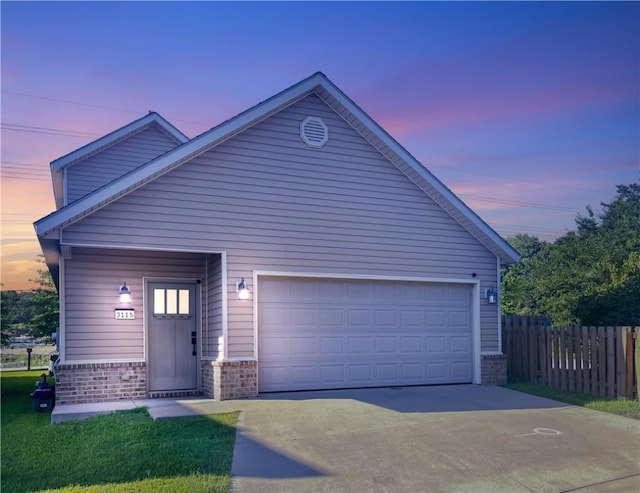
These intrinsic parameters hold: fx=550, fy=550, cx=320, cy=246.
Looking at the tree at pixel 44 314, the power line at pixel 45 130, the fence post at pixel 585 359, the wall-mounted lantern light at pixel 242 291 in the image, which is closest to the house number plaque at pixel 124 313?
the wall-mounted lantern light at pixel 242 291

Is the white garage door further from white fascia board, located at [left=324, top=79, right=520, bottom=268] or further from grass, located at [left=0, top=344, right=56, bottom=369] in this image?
grass, located at [left=0, top=344, right=56, bottom=369]

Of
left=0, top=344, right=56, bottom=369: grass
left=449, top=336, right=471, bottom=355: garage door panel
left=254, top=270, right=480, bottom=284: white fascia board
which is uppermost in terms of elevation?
left=254, top=270, right=480, bottom=284: white fascia board

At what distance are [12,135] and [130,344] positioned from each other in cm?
1117

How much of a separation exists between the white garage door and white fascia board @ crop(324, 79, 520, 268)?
1312 mm

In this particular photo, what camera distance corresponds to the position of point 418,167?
12094 millimetres

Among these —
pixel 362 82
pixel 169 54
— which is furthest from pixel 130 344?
pixel 362 82

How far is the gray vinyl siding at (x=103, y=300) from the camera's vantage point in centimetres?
1055

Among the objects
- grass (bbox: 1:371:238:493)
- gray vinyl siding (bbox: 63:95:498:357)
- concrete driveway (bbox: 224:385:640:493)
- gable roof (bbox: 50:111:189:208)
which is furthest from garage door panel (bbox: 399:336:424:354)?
gable roof (bbox: 50:111:189:208)

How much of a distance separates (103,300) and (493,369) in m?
8.54

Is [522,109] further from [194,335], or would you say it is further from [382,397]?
[194,335]

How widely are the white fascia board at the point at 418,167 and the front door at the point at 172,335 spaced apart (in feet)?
16.5

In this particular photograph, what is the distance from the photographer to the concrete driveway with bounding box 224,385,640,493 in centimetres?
598

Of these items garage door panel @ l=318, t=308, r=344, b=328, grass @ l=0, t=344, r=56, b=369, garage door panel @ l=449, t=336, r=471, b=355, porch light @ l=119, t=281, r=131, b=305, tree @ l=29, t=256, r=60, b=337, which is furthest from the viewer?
grass @ l=0, t=344, r=56, b=369

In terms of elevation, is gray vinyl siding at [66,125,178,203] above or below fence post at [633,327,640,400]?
above
